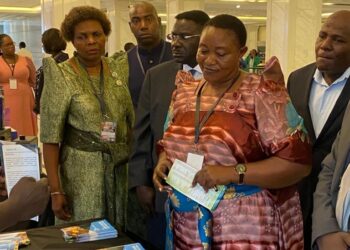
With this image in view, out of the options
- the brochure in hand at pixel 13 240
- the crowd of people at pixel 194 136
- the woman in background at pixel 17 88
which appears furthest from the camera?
the woman in background at pixel 17 88

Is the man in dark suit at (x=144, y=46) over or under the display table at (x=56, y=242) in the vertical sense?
over

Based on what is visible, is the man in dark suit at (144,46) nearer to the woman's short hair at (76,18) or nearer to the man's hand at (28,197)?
the woman's short hair at (76,18)

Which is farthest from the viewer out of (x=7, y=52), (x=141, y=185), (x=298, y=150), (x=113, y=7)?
(x=113, y=7)

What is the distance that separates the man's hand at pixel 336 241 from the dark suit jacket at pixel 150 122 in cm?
78

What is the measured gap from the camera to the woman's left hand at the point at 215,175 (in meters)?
1.45

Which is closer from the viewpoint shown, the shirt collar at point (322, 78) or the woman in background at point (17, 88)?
the shirt collar at point (322, 78)

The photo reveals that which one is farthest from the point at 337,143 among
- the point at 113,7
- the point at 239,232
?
the point at 113,7

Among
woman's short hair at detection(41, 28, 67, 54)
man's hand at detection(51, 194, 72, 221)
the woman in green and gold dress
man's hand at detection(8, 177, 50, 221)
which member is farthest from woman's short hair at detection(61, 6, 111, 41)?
woman's short hair at detection(41, 28, 67, 54)

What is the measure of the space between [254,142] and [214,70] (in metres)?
0.27

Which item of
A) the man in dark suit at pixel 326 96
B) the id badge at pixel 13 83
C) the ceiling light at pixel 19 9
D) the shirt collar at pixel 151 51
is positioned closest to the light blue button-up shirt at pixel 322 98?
the man in dark suit at pixel 326 96

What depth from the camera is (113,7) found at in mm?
14086

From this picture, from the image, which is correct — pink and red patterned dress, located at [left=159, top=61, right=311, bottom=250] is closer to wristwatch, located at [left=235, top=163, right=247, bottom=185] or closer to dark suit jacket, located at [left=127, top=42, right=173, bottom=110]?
wristwatch, located at [left=235, top=163, right=247, bottom=185]

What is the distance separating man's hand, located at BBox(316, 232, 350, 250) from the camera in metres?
1.42

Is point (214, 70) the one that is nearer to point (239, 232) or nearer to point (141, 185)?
point (239, 232)
